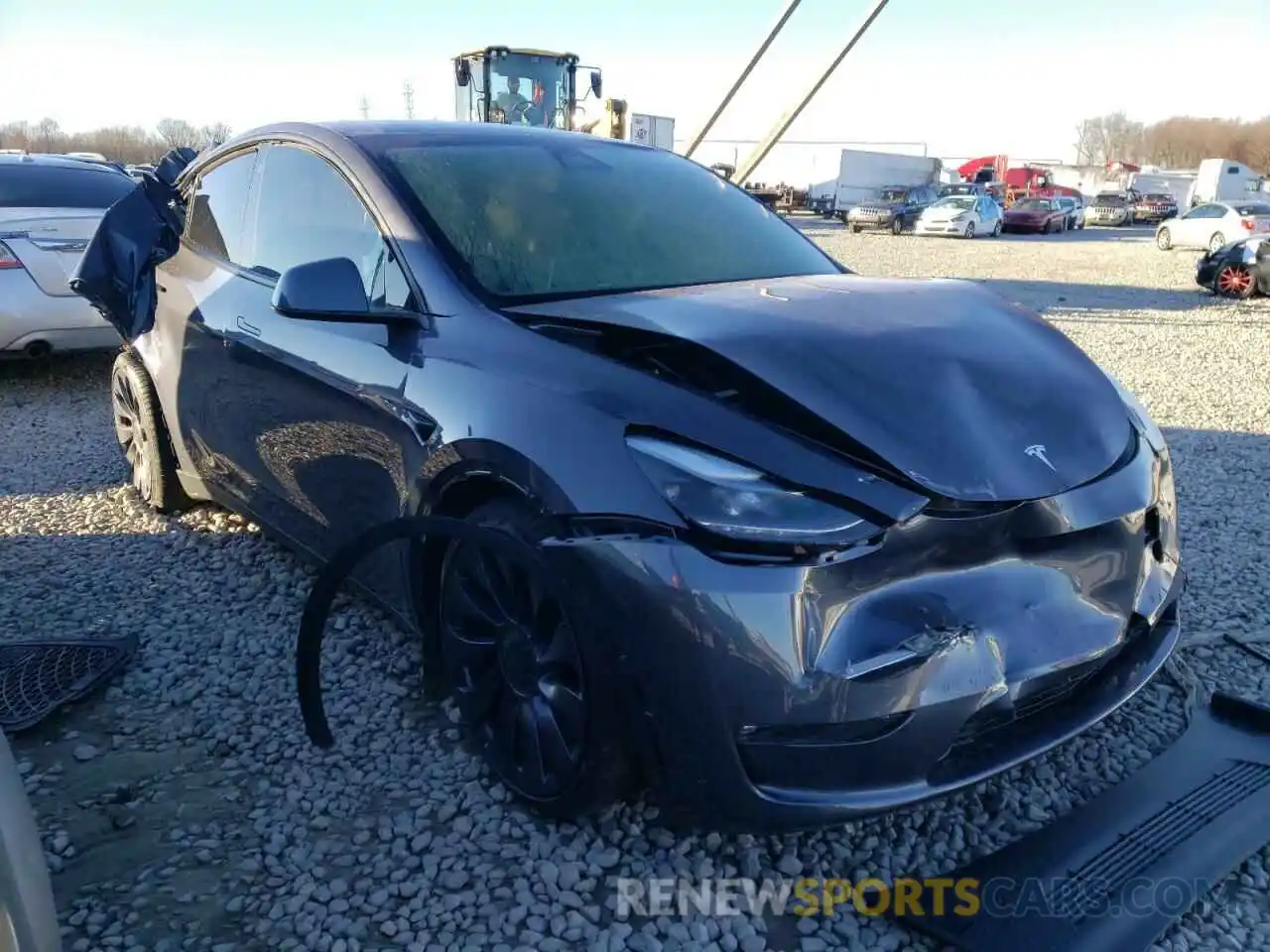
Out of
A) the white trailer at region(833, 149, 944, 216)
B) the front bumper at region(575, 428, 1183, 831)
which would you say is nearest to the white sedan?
the white trailer at region(833, 149, 944, 216)

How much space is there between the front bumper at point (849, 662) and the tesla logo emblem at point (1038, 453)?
8cm

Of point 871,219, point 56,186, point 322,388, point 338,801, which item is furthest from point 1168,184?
point 338,801

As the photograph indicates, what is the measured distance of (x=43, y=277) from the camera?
253 inches

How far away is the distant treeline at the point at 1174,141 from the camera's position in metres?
90.5

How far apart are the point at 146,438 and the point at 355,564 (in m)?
2.47

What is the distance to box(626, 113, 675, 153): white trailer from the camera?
22641 mm

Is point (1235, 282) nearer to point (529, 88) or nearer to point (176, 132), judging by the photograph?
point (529, 88)

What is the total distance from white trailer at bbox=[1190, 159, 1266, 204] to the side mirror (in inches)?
2210

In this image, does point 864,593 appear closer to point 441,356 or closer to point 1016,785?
point 1016,785

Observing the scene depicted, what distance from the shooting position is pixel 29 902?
144cm

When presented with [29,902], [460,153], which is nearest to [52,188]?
[460,153]

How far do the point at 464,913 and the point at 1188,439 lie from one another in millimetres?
5729

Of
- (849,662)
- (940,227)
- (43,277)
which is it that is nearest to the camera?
(849,662)

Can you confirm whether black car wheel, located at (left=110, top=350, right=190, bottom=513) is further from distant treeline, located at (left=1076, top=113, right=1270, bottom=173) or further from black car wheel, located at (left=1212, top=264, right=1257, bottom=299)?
distant treeline, located at (left=1076, top=113, right=1270, bottom=173)
